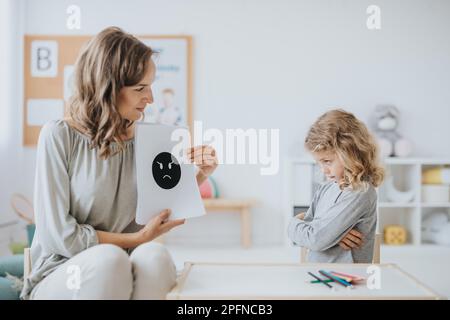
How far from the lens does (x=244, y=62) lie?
176 centimetres

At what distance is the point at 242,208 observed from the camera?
1812 mm

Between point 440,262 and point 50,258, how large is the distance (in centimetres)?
89

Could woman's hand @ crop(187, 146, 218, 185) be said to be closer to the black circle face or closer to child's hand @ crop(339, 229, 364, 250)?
the black circle face

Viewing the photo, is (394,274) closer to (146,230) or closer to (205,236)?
(146,230)

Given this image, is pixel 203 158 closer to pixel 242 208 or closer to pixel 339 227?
pixel 339 227

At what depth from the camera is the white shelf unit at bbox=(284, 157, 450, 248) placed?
1260mm

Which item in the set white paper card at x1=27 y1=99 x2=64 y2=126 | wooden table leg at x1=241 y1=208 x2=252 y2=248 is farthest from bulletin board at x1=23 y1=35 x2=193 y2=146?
wooden table leg at x1=241 y1=208 x2=252 y2=248

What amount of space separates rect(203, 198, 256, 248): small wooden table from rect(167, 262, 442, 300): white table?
0.59 m

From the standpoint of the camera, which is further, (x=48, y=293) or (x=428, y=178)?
(x=428, y=178)

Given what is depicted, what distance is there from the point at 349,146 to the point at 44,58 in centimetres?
87

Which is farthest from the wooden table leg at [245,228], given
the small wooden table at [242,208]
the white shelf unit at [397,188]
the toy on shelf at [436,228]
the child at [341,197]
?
the toy on shelf at [436,228]

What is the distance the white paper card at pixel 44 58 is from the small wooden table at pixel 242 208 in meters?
0.75
